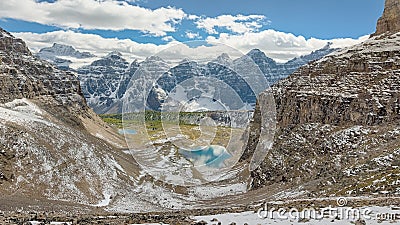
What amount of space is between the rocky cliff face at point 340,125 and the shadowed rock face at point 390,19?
20.6 metres

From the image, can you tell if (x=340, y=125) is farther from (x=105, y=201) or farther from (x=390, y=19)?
(x=390, y=19)

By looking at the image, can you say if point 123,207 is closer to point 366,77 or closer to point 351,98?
point 351,98

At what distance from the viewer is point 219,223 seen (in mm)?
22047

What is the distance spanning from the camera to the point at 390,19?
96.6 meters

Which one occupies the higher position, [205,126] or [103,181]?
[205,126]

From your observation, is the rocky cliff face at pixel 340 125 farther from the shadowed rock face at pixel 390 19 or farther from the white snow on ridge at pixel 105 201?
the white snow on ridge at pixel 105 201

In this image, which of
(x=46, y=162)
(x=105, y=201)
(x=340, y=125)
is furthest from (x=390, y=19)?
(x=46, y=162)

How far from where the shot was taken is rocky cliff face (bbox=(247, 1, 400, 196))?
48.3 metres

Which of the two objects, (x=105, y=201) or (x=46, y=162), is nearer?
(x=105, y=201)

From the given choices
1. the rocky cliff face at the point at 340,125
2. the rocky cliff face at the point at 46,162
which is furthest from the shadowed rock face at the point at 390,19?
the rocky cliff face at the point at 46,162

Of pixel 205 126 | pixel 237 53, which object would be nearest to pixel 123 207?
pixel 205 126

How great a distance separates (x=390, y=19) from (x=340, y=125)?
4859 cm

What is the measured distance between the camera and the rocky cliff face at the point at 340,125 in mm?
48312

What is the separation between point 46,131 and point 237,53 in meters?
61.2
